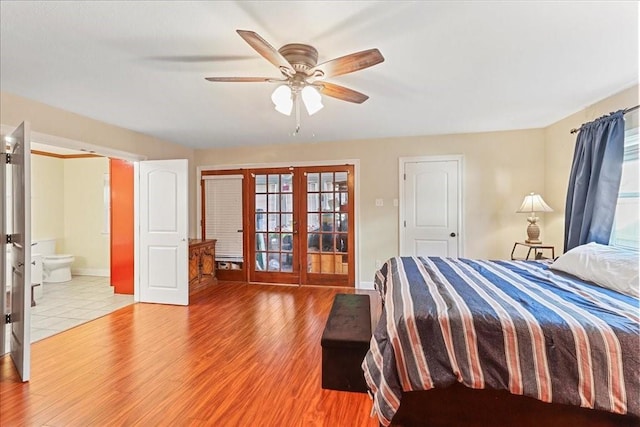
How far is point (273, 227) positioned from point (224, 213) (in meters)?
0.91

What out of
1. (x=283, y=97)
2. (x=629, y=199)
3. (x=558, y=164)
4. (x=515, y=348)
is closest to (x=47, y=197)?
(x=283, y=97)

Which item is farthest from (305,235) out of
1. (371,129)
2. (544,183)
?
(544,183)

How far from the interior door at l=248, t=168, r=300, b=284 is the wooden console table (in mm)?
618

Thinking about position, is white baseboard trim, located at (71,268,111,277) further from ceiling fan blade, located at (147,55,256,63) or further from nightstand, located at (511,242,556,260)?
nightstand, located at (511,242,556,260)

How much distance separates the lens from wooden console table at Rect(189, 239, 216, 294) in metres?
4.49

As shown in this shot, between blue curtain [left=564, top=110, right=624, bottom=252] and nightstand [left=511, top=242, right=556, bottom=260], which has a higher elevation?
blue curtain [left=564, top=110, right=624, bottom=252]

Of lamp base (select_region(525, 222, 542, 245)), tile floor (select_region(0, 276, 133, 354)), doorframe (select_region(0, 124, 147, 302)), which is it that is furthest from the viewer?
lamp base (select_region(525, 222, 542, 245))

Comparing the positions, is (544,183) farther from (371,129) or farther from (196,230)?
(196,230)

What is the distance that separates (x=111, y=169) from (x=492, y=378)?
521 cm

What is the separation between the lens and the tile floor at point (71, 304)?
10.8ft

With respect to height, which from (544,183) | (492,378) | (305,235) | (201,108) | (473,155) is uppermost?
(201,108)

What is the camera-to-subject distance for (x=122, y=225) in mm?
4488

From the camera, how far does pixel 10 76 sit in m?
2.42

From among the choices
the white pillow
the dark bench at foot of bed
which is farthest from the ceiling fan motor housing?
the white pillow
